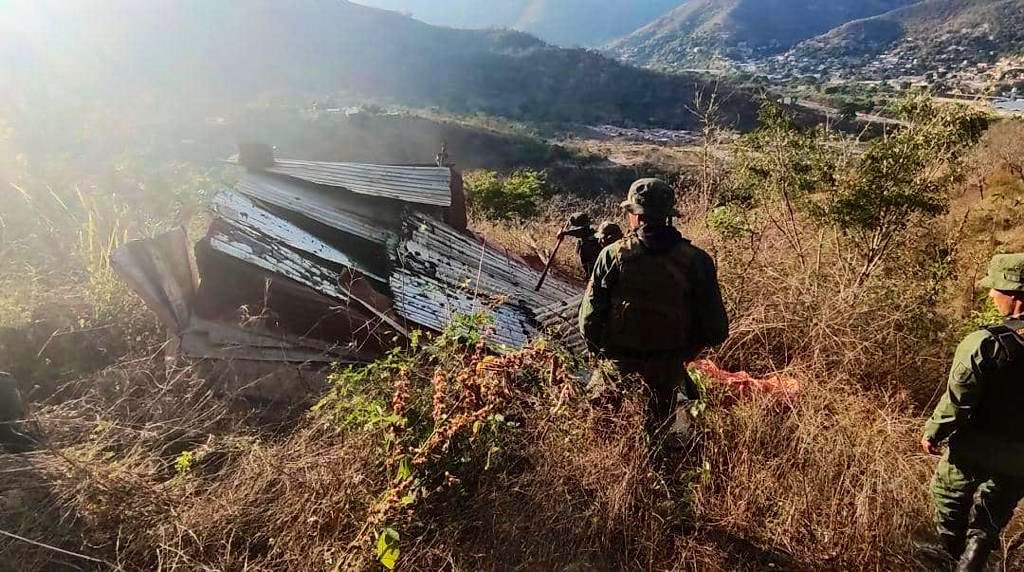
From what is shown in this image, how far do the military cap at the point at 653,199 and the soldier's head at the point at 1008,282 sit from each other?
4.01ft

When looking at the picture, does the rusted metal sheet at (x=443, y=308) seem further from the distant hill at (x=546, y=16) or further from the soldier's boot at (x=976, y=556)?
the distant hill at (x=546, y=16)

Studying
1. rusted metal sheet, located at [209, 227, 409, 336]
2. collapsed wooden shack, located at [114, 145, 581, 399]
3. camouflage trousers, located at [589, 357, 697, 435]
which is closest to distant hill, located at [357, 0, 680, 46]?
collapsed wooden shack, located at [114, 145, 581, 399]

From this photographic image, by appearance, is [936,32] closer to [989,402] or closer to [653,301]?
[989,402]

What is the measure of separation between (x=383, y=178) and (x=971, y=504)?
4764 millimetres

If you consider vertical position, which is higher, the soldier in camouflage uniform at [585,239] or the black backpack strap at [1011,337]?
the black backpack strap at [1011,337]

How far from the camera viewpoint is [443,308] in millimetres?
3611

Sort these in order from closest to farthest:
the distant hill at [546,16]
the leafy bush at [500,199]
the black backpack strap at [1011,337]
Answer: the black backpack strap at [1011,337] → the leafy bush at [500,199] → the distant hill at [546,16]

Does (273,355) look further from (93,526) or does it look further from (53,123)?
(53,123)

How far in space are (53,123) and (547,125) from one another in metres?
43.4

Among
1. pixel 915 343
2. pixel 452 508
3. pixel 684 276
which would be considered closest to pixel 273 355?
pixel 452 508

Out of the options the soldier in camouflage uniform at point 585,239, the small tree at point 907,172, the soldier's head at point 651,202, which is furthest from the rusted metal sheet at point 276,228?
the small tree at point 907,172

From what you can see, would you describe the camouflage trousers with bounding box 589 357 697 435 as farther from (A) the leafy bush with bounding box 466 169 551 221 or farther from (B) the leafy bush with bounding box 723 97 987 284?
(A) the leafy bush with bounding box 466 169 551 221

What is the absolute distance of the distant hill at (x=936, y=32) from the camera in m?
38.5

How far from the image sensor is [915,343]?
11.0ft
